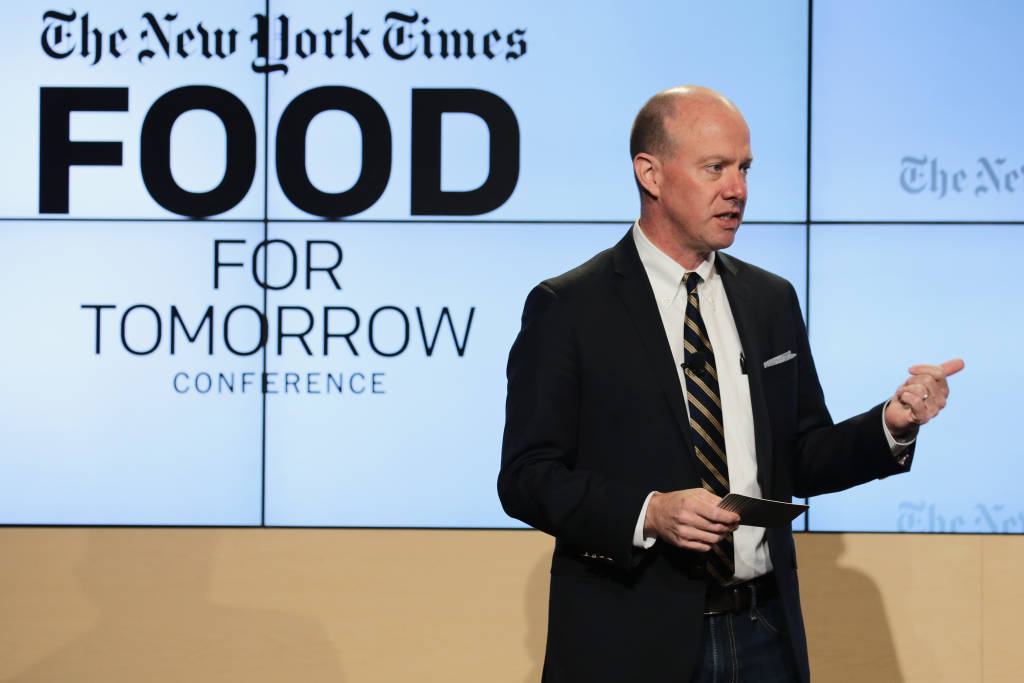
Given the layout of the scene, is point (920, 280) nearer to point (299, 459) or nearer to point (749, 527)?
point (749, 527)

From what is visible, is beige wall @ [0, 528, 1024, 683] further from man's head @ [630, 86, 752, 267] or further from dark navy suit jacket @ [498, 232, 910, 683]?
man's head @ [630, 86, 752, 267]

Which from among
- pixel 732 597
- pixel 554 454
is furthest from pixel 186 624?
pixel 732 597

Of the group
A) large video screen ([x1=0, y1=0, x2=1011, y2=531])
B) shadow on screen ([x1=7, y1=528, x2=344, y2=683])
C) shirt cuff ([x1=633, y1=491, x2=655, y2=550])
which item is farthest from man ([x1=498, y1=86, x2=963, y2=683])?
shadow on screen ([x1=7, y1=528, x2=344, y2=683])

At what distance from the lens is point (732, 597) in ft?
6.22

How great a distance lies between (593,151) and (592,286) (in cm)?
169

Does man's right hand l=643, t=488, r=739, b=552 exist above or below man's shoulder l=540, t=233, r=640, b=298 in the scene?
below

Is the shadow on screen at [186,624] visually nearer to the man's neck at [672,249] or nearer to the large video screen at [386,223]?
the large video screen at [386,223]

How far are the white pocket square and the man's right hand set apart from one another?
0.44 meters

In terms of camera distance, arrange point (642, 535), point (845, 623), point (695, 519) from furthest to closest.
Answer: point (845, 623)
point (642, 535)
point (695, 519)

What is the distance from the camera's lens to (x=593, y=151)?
3.60 metres

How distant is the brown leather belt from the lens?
1.89 m

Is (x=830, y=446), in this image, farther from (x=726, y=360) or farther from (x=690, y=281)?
(x=690, y=281)

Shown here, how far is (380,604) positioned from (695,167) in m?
2.18

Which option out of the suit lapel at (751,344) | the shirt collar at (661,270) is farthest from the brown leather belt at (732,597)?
the shirt collar at (661,270)
